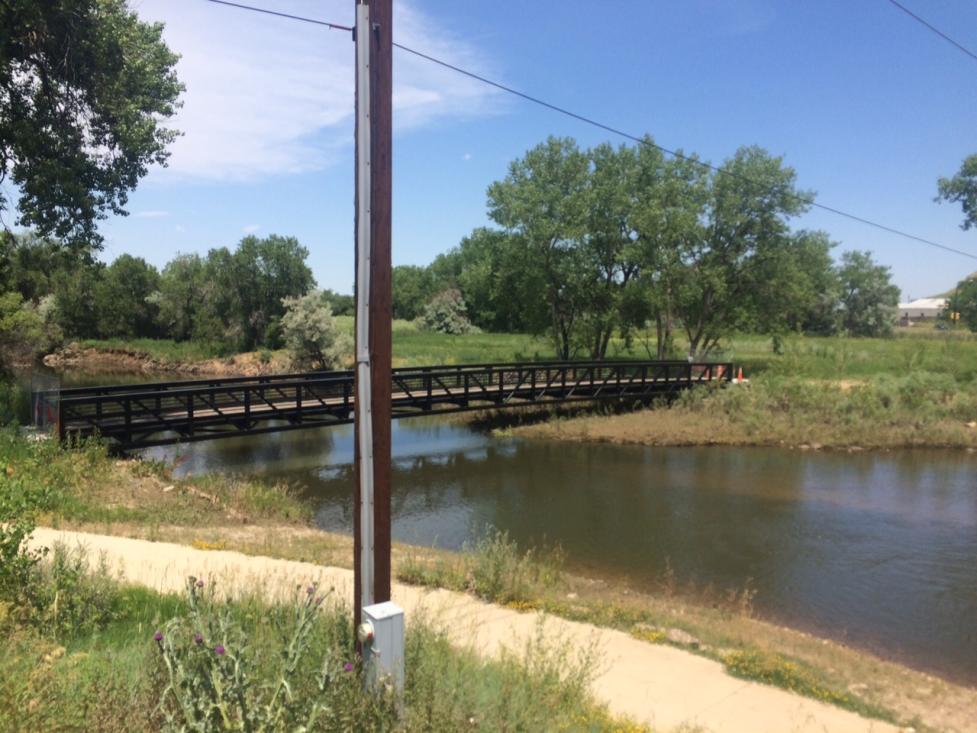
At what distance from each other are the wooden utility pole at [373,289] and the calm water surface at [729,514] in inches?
273

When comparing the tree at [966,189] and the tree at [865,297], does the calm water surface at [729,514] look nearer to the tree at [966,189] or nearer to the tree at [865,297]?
the tree at [966,189]

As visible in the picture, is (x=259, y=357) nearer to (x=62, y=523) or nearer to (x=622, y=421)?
(x=622, y=421)

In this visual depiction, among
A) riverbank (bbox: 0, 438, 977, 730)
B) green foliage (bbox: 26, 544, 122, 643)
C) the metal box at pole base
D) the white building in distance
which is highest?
the white building in distance

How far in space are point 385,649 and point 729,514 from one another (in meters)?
11.8

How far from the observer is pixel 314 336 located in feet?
130

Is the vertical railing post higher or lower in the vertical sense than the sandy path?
higher

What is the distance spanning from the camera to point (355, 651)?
4078 millimetres

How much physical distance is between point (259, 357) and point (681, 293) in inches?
1074

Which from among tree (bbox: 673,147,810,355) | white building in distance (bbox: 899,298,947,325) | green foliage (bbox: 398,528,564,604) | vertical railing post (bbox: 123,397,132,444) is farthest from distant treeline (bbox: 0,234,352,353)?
white building in distance (bbox: 899,298,947,325)

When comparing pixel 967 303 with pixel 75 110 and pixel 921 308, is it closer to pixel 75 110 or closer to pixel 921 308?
pixel 75 110

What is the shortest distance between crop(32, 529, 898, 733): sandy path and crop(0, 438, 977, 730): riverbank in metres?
0.33

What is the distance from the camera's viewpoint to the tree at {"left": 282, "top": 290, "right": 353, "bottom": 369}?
39375 millimetres

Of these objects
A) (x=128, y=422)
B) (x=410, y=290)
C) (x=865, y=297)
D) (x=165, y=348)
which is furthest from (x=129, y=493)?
(x=410, y=290)

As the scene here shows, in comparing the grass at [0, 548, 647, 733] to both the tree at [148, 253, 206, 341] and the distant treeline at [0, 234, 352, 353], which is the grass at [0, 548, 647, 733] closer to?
the distant treeline at [0, 234, 352, 353]
